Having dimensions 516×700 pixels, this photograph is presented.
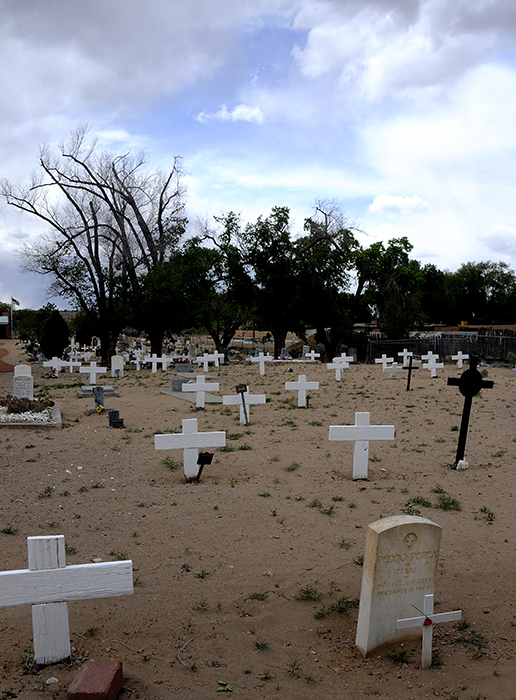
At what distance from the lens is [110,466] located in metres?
8.44

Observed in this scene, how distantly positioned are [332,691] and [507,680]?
1.04 m

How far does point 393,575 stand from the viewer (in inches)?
148

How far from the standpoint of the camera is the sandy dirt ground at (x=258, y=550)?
11.4 feet

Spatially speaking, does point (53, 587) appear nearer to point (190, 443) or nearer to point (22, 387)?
point (190, 443)

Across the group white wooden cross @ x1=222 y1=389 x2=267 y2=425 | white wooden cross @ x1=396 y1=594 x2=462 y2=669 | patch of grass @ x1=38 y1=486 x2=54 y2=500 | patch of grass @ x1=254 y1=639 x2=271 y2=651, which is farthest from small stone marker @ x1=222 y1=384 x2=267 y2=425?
white wooden cross @ x1=396 y1=594 x2=462 y2=669

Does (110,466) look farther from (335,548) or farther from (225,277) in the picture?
(225,277)

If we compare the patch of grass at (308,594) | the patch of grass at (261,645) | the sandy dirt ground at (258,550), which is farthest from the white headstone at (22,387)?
the patch of grass at (261,645)

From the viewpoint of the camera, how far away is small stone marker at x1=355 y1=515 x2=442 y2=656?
3.70 m

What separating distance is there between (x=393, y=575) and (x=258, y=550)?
6.08 ft

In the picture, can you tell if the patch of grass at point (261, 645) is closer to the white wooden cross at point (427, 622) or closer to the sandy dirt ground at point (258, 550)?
the sandy dirt ground at point (258, 550)

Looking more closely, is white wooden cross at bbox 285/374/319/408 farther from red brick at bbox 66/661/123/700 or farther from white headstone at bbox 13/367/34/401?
red brick at bbox 66/661/123/700

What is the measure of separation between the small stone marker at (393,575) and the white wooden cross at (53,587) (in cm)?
149

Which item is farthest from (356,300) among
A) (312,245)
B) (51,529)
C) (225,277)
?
(51,529)

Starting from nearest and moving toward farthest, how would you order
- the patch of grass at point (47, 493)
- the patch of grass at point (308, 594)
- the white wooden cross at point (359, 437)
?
the patch of grass at point (308, 594) → the patch of grass at point (47, 493) → the white wooden cross at point (359, 437)
